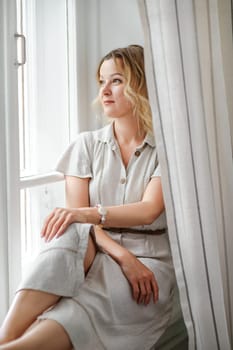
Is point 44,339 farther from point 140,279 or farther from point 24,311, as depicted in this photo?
point 140,279

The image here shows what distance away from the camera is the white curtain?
1326mm

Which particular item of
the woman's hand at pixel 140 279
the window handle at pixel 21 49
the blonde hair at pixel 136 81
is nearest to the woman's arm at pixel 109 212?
the woman's hand at pixel 140 279

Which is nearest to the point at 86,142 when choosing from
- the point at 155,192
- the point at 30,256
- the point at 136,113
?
the point at 136,113

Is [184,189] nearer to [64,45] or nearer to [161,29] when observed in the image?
[161,29]

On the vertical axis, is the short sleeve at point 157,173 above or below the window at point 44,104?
below

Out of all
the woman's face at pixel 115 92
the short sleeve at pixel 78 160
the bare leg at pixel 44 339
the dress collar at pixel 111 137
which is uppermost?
the woman's face at pixel 115 92

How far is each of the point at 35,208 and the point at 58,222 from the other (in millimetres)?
530

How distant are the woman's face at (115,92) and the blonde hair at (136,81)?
0.02m

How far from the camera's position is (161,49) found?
51.8 inches

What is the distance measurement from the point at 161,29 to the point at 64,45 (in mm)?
772

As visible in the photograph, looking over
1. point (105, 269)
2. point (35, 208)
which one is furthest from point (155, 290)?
point (35, 208)

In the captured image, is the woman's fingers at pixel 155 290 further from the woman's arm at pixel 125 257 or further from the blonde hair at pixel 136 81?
the blonde hair at pixel 136 81

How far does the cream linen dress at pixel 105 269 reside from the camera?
133cm

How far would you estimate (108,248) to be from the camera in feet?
5.21
